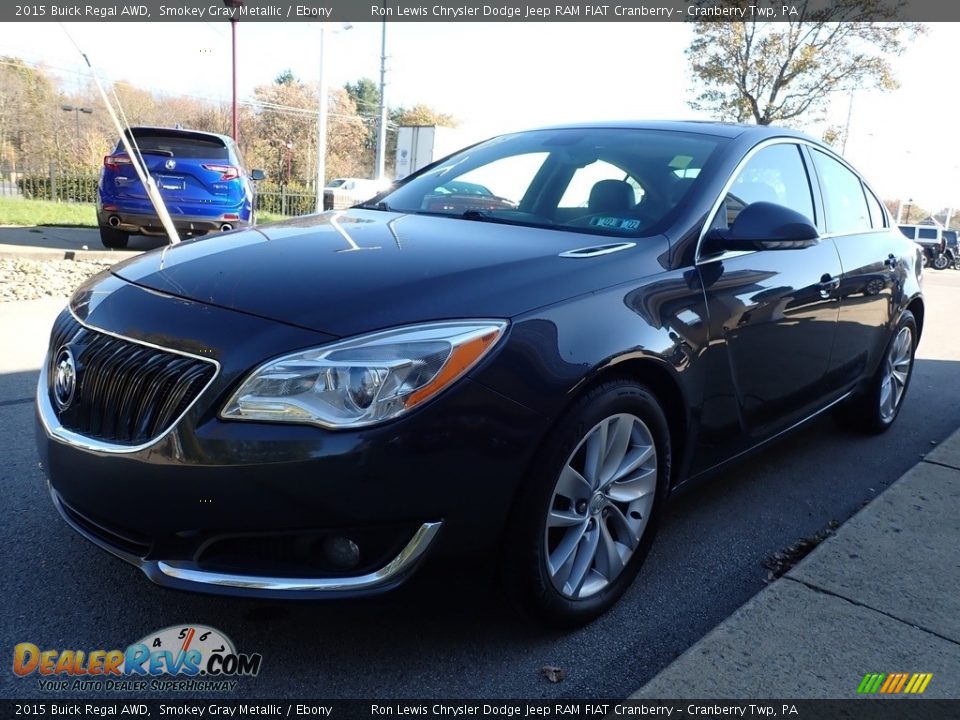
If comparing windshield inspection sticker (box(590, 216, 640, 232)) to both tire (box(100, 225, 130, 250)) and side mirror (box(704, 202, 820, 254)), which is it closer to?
side mirror (box(704, 202, 820, 254))

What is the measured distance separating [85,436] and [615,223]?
5.89 feet

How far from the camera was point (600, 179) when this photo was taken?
306cm

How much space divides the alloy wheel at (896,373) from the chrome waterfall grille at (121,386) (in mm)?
3896

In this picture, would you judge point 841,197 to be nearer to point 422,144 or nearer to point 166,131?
point 166,131

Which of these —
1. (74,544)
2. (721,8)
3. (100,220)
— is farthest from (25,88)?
(74,544)

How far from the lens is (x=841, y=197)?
3.93m

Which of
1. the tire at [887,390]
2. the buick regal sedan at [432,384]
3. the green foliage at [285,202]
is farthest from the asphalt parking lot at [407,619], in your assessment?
the green foliage at [285,202]

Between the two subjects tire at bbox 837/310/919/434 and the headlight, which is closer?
the headlight

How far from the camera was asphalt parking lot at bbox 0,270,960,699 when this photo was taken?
2.05m

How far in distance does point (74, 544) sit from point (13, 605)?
15.4 inches

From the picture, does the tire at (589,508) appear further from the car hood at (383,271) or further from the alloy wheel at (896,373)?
the alloy wheel at (896,373)

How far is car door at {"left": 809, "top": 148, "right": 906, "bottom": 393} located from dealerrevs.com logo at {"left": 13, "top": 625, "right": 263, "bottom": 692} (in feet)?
9.13

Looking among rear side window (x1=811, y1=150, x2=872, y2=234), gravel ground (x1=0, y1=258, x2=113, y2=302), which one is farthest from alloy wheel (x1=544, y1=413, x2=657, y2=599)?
gravel ground (x1=0, y1=258, x2=113, y2=302)

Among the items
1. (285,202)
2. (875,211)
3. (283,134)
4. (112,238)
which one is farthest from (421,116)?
(875,211)
